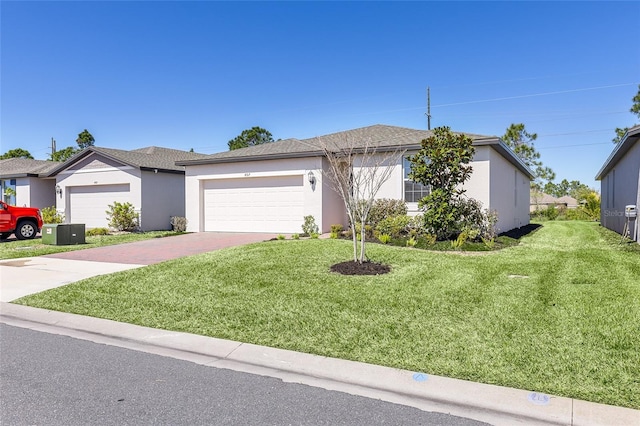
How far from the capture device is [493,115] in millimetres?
34719

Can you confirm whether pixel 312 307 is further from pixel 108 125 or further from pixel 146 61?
pixel 108 125

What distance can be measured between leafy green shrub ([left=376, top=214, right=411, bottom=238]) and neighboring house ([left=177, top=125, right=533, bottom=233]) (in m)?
1.14

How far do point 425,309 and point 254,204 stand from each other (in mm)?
12487

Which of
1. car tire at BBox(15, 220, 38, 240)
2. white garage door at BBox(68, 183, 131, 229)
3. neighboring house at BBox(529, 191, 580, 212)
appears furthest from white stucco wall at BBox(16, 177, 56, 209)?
neighboring house at BBox(529, 191, 580, 212)

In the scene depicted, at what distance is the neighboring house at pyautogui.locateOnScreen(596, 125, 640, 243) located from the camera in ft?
42.9

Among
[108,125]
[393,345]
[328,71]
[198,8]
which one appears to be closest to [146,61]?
[198,8]

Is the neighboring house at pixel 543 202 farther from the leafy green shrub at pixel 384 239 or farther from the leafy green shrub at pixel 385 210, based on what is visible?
the leafy green shrub at pixel 384 239

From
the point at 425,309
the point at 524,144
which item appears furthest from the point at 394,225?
the point at 524,144

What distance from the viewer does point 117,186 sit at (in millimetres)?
20734

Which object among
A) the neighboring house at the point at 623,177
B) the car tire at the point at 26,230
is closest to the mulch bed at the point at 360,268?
the neighboring house at the point at 623,177

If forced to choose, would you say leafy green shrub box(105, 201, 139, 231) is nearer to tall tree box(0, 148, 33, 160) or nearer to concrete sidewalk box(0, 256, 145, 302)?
concrete sidewalk box(0, 256, 145, 302)

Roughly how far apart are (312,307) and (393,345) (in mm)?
1751

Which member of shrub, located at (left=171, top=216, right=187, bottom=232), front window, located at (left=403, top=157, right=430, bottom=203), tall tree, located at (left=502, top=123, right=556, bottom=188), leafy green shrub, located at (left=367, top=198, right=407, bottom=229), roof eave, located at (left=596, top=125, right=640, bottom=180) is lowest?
shrub, located at (left=171, top=216, right=187, bottom=232)

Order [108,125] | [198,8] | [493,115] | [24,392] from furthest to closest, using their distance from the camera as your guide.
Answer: [493,115] → [108,125] → [198,8] → [24,392]
